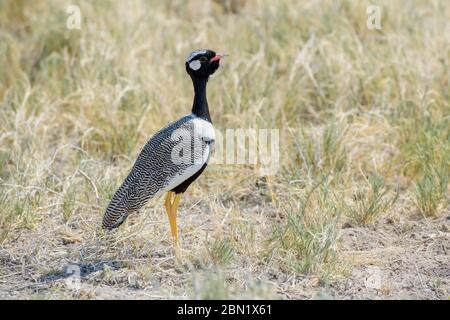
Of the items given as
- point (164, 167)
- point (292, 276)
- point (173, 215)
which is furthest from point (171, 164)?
point (292, 276)

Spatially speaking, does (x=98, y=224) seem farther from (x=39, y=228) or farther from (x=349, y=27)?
(x=349, y=27)

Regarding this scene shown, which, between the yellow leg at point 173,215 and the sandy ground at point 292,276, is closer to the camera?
the sandy ground at point 292,276

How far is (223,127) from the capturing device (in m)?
6.84

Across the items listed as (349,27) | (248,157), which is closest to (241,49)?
(349,27)

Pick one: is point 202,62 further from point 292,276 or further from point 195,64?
point 292,276

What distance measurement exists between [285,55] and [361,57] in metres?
0.64

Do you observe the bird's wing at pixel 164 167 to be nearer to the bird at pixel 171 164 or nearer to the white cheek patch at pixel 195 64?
the bird at pixel 171 164

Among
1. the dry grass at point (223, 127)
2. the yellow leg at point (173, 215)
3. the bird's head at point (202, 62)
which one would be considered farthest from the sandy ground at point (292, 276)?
the bird's head at point (202, 62)

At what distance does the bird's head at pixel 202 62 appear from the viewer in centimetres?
529

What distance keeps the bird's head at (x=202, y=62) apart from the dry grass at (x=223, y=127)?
88 cm

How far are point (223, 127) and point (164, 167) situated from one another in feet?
5.90

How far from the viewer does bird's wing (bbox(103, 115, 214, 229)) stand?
16.5 feet

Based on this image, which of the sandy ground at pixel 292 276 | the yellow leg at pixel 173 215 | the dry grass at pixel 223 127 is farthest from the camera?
the yellow leg at pixel 173 215

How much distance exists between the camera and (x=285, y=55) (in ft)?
24.4
